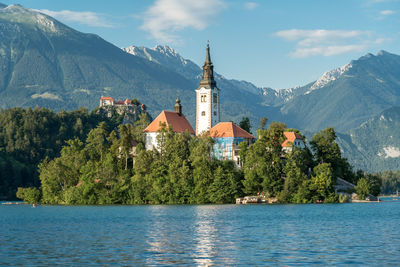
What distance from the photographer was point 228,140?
141m

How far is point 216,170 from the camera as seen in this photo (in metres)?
127

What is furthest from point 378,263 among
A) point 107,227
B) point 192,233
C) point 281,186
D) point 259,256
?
point 281,186

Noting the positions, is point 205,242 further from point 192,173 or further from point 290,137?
point 290,137

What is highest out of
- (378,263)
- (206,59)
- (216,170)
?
(206,59)

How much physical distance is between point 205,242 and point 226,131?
9036 centimetres

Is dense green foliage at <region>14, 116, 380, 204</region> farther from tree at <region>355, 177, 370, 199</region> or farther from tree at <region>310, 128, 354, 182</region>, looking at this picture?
tree at <region>355, 177, 370, 199</region>

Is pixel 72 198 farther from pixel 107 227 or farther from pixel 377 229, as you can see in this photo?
pixel 377 229

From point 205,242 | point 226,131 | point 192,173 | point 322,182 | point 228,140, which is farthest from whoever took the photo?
point 226,131

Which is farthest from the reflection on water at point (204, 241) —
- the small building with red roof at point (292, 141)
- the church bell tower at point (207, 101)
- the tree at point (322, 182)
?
the church bell tower at point (207, 101)

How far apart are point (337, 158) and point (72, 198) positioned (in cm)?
6090

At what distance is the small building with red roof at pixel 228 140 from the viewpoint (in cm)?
13900

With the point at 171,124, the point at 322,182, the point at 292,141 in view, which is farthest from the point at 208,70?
the point at 322,182

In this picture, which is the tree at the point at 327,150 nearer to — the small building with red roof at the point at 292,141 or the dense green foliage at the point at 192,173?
the dense green foliage at the point at 192,173

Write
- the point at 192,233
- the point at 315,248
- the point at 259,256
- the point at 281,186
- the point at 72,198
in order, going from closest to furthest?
the point at 259,256 < the point at 315,248 < the point at 192,233 < the point at 281,186 < the point at 72,198
